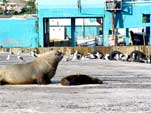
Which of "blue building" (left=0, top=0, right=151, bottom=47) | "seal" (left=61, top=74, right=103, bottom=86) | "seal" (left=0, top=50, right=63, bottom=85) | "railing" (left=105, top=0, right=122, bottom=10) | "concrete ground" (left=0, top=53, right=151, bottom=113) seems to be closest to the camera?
"concrete ground" (left=0, top=53, right=151, bottom=113)

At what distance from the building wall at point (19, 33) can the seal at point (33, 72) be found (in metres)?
59.6

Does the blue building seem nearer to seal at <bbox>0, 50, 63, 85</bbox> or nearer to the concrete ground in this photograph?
seal at <bbox>0, 50, 63, 85</bbox>

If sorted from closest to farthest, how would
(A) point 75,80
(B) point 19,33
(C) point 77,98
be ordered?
(C) point 77,98 < (A) point 75,80 < (B) point 19,33

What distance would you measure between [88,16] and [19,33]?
30.7 feet

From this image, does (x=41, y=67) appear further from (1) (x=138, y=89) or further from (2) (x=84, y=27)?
(2) (x=84, y=27)

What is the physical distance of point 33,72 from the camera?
15992mm

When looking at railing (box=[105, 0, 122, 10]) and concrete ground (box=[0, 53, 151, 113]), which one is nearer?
concrete ground (box=[0, 53, 151, 113])

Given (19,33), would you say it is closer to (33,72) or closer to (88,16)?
(88,16)

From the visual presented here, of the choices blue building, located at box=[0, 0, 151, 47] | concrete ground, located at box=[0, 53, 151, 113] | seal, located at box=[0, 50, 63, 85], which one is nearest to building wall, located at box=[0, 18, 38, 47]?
blue building, located at box=[0, 0, 151, 47]

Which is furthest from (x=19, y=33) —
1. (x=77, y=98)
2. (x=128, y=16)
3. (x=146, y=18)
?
(x=77, y=98)

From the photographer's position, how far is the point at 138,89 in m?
15.5

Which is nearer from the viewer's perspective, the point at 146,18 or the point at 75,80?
the point at 75,80

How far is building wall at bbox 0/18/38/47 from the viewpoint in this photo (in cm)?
7638

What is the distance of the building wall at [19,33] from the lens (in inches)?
3007
